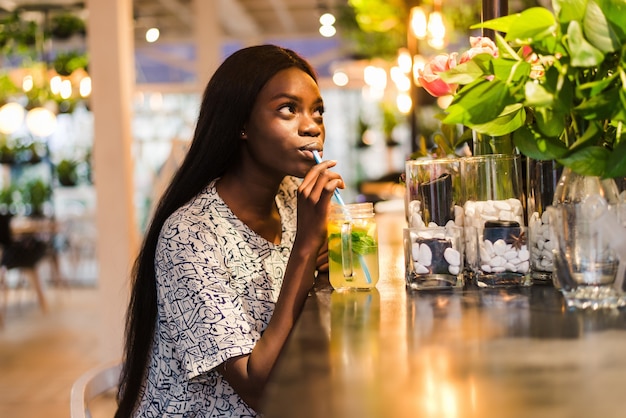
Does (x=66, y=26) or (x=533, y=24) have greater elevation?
(x=66, y=26)

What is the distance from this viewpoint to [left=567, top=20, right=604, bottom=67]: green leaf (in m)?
1.11

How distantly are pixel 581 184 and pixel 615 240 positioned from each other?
0.34 feet

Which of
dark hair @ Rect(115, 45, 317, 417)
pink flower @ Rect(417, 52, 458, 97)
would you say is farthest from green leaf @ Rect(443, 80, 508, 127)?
dark hair @ Rect(115, 45, 317, 417)

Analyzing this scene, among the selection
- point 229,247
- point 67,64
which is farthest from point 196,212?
point 67,64

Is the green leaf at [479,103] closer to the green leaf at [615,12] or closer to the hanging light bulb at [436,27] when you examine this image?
the green leaf at [615,12]

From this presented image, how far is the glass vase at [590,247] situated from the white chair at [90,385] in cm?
94

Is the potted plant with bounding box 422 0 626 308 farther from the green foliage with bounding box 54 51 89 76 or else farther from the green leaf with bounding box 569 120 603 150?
the green foliage with bounding box 54 51 89 76

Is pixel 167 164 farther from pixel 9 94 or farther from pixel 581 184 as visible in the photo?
pixel 9 94

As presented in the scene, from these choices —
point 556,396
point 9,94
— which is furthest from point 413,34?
point 9,94

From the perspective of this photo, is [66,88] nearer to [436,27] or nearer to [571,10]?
[436,27]

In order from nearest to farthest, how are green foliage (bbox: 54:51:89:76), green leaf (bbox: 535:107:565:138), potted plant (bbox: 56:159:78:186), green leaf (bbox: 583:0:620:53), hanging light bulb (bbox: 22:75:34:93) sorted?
green leaf (bbox: 583:0:620:53) → green leaf (bbox: 535:107:565:138) → green foliage (bbox: 54:51:89:76) → hanging light bulb (bbox: 22:75:34:93) → potted plant (bbox: 56:159:78:186)

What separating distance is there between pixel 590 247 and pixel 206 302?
2.27 ft

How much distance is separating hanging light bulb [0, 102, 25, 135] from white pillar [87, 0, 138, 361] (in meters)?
4.80

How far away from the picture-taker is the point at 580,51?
1.11 metres
